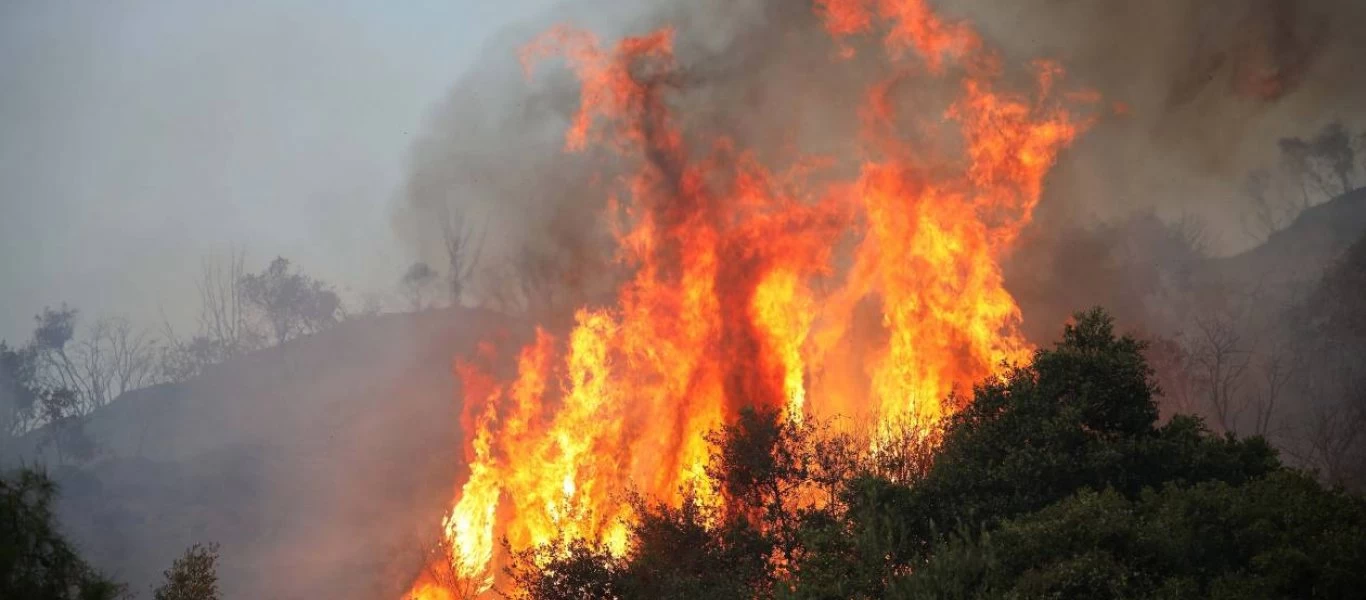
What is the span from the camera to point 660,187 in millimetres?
44250

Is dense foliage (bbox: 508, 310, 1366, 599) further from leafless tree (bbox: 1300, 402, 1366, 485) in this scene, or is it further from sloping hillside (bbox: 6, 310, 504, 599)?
sloping hillside (bbox: 6, 310, 504, 599)

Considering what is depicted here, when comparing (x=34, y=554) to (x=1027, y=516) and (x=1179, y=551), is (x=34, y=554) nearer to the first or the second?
(x=1027, y=516)

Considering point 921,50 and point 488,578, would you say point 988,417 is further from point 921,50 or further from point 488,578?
point 488,578

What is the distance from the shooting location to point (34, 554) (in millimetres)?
20078

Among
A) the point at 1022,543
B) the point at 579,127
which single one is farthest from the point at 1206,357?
the point at 1022,543

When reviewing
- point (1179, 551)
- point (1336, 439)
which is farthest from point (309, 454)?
point (1179, 551)

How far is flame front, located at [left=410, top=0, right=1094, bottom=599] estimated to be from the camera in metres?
41.0

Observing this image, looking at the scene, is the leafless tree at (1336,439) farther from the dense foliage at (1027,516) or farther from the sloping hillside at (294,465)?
the sloping hillside at (294,465)

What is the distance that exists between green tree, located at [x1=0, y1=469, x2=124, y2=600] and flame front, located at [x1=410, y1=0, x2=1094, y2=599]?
22110mm

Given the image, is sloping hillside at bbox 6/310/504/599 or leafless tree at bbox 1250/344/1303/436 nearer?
leafless tree at bbox 1250/344/1303/436

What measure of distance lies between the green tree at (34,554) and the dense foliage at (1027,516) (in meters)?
12.9

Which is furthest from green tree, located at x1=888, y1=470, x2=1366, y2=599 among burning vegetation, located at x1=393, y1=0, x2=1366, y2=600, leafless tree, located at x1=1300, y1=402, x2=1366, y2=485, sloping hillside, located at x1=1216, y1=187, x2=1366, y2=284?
sloping hillside, located at x1=1216, y1=187, x2=1366, y2=284

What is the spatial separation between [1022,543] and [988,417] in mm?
6409

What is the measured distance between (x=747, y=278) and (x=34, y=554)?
28.2m
